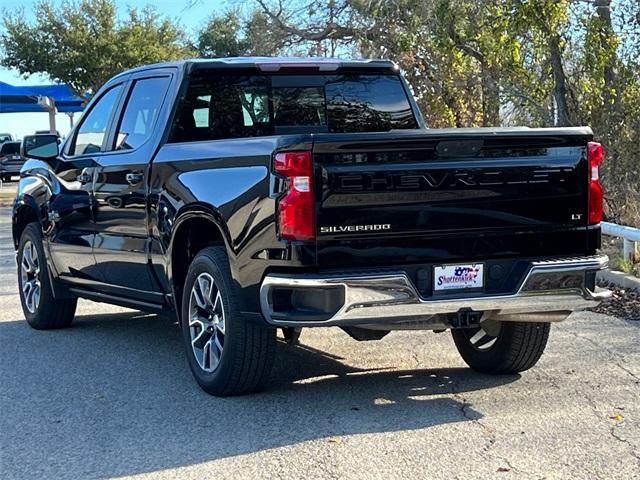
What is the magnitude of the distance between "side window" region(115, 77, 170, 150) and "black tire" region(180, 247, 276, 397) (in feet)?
4.61

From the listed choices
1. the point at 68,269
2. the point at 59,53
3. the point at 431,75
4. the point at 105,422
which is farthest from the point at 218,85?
the point at 59,53

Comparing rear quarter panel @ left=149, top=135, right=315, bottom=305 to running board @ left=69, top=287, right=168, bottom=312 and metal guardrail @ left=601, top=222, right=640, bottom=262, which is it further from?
metal guardrail @ left=601, top=222, right=640, bottom=262

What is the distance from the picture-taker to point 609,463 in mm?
4645

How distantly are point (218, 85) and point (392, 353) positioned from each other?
234cm

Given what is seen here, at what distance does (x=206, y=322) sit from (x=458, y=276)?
1619mm

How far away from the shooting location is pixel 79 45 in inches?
1345

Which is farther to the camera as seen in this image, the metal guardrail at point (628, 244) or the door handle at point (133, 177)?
the metal guardrail at point (628, 244)

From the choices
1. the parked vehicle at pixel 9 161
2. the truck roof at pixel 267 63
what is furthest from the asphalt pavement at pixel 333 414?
the parked vehicle at pixel 9 161

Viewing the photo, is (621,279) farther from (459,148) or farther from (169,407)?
(169,407)

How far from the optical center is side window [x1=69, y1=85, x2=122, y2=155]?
24.8ft

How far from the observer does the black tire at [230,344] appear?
5.52 metres

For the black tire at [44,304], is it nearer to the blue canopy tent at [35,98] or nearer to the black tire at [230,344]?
the black tire at [230,344]

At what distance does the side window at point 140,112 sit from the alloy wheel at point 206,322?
141cm

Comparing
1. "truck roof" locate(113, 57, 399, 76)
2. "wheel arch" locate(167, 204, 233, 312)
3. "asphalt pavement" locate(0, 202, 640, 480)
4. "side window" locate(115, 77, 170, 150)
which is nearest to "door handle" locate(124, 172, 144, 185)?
"side window" locate(115, 77, 170, 150)
